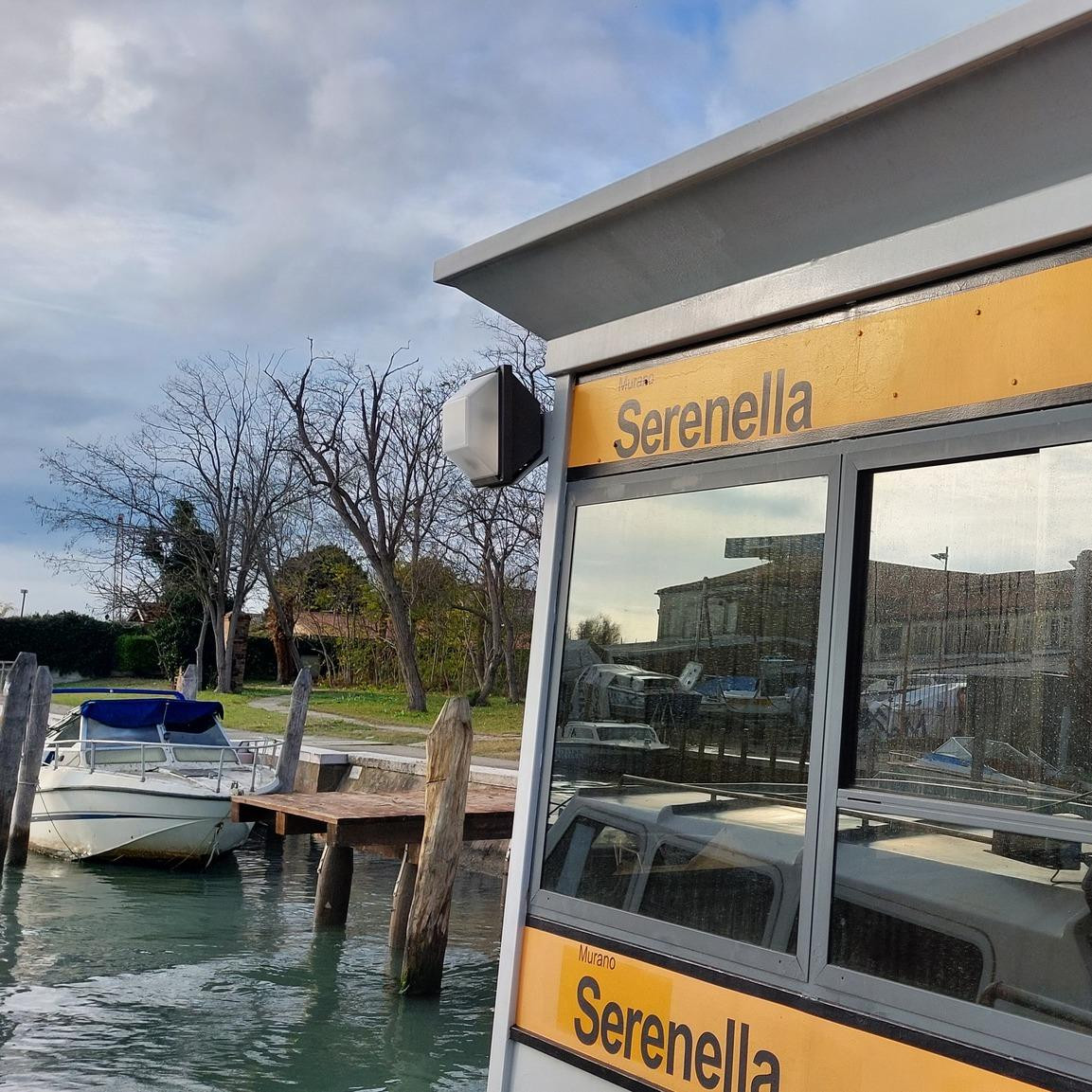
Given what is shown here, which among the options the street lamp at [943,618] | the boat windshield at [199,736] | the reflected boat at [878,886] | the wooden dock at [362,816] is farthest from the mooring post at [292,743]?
the street lamp at [943,618]

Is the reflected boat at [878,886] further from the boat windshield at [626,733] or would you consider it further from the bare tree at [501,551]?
the bare tree at [501,551]

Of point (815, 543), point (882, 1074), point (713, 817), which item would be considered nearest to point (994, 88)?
point (815, 543)

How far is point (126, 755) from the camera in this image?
609 inches

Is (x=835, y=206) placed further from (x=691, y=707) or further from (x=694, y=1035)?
(x=694, y=1035)

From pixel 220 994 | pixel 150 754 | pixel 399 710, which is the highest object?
pixel 399 710

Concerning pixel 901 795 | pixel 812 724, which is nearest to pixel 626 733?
pixel 812 724

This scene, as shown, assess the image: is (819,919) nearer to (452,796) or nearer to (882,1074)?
(882,1074)

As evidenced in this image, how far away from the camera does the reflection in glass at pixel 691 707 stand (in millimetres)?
2689

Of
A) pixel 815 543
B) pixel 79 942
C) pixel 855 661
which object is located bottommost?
pixel 79 942

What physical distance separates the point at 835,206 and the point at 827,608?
0.89 m

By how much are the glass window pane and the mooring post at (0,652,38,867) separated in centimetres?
1376

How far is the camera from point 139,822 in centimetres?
1447

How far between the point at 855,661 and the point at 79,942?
10373 millimetres

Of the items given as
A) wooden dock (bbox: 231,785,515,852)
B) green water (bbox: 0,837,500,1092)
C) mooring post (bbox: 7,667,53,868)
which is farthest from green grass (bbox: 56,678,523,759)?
wooden dock (bbox: 231,785,515,852)
